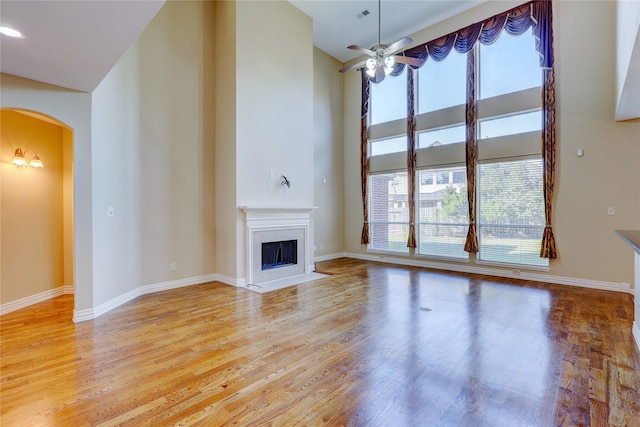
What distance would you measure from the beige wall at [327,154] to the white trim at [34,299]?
4.66 metres

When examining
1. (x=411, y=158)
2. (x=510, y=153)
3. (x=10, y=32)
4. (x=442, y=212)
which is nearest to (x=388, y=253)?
(x=442, y=212)

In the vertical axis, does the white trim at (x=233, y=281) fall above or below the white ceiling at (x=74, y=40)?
below

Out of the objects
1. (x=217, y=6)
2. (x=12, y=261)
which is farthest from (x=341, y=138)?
(x=12, y=261)

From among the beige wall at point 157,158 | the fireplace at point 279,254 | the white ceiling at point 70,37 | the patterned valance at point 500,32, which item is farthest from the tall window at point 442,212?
the white ceiling at point 70,37

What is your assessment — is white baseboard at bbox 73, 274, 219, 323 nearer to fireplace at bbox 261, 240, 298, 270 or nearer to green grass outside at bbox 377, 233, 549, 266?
fireplace at bbox 261, 240, 298, 270

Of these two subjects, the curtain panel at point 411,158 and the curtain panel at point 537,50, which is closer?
the curtain panel at point 537,50

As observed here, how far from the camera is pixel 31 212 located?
151 inches

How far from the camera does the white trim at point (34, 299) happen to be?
11.7ft

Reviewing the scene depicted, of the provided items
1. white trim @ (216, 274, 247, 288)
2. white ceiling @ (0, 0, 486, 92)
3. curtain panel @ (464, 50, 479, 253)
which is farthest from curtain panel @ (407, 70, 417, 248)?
white ceiling @ (0, 0, 486, 92)

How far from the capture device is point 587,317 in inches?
135

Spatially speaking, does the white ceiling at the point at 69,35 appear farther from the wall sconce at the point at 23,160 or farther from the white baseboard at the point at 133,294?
the white baseboard at the point at 133,294

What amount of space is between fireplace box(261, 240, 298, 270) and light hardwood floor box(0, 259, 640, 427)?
1.19 meters

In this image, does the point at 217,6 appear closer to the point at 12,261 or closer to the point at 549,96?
the point at 12,261

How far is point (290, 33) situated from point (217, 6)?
4.33 ft
